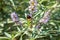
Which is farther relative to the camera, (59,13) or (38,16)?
(59,13)

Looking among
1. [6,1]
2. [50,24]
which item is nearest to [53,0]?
[50,24]

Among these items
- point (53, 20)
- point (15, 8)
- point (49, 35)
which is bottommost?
point (49, 35)

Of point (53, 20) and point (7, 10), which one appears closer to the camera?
point (53, 20)

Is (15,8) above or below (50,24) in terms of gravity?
above

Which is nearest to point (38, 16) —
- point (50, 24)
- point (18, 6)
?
point (50, 24)

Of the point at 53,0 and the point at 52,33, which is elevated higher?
the point at 53,0

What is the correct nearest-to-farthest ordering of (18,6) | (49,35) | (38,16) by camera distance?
1. (38,16)
2. (49,35)
3. (18,6)

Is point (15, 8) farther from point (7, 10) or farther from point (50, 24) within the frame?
point (50, 24)

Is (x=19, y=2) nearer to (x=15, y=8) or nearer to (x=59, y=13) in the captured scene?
(x=15, y=8)

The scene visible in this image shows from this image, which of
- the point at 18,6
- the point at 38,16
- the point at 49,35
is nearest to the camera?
the point at 38,16
